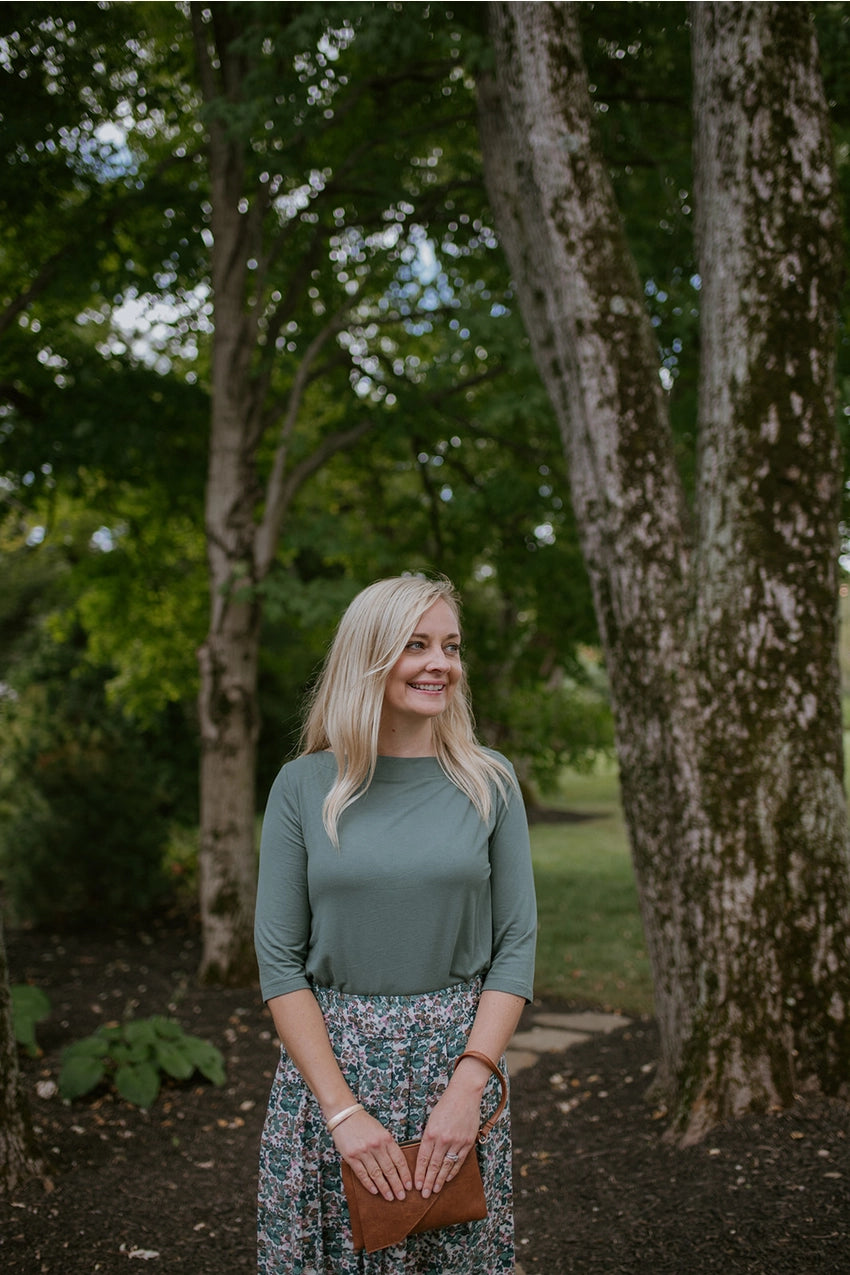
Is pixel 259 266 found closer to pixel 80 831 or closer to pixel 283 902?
pixel 80 831

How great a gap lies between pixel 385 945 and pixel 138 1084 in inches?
120

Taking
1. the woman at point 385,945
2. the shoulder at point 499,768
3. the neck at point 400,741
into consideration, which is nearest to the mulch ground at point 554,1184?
the woman at point 385,945

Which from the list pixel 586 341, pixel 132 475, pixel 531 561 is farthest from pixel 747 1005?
pixel 132 475

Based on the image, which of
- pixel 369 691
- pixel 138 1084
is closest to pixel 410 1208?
pixel 369 691

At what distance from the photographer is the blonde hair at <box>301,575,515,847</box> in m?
2.16

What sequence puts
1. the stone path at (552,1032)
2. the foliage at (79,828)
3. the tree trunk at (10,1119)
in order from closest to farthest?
the tree trunk at (10,1119), the stone path at (552,1032), the foliage at (79,828)

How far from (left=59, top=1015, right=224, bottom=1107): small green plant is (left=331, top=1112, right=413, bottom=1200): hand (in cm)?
293

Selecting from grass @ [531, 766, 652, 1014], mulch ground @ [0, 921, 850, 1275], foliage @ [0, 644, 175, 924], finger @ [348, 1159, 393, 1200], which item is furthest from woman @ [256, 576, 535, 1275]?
foliage @ [0, 644, 175, 924]

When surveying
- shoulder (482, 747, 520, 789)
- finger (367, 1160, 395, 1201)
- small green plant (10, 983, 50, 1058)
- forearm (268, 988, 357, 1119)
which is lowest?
small green plant (10, 983, 50, 1058)

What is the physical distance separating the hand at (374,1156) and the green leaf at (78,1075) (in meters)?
3.03

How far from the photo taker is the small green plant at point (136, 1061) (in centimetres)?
447

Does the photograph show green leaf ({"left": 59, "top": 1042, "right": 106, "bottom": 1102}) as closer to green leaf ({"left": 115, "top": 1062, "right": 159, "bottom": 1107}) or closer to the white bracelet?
green leaf ({"left": 115, "top": 1062, "right": 159, "bottom": 1107})

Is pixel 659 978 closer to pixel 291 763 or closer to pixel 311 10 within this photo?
pixel 291 763

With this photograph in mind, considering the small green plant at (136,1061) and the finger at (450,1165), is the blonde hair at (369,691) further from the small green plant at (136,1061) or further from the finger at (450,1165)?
the small green plant at (136,1061)
